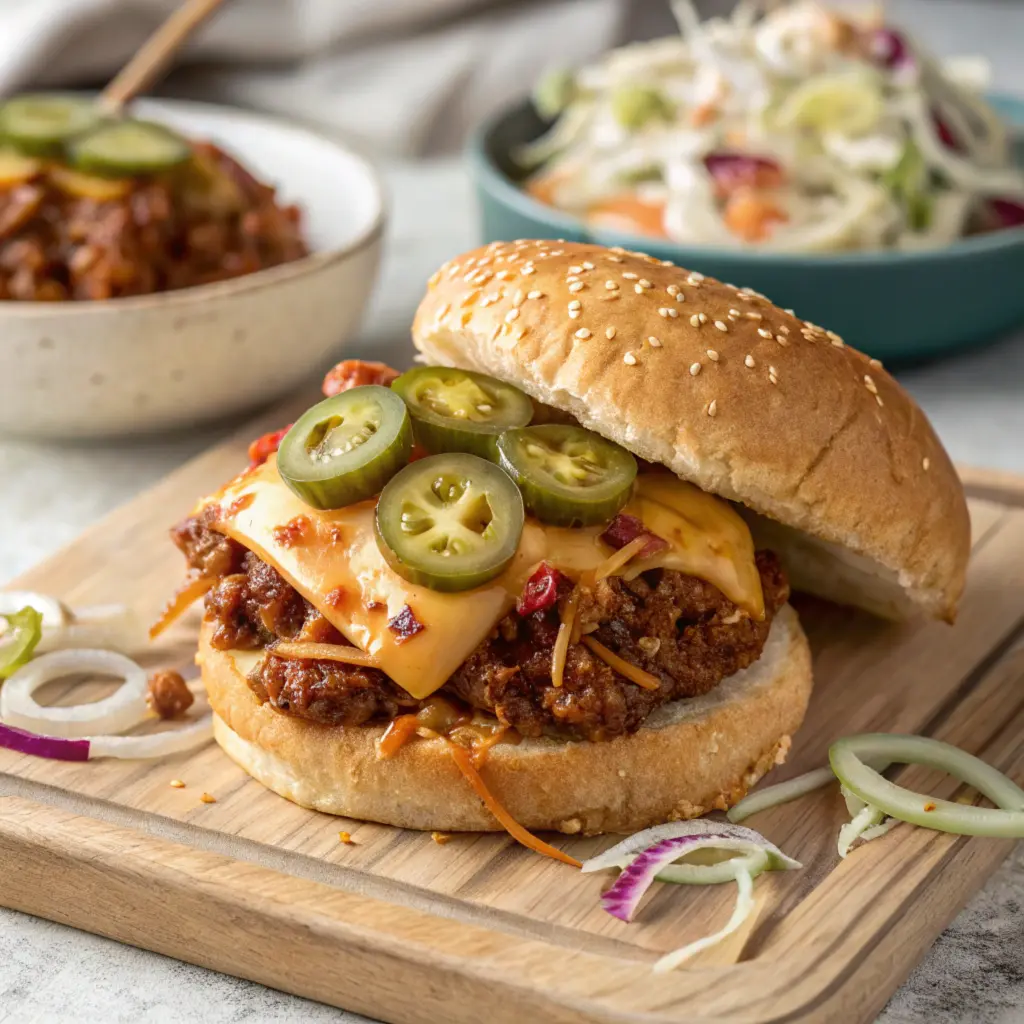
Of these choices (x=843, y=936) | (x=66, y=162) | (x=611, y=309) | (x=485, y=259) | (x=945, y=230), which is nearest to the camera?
(x=843, y=936)

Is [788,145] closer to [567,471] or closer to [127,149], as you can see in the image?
[127,149]

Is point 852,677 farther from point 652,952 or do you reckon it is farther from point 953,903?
point 652,952

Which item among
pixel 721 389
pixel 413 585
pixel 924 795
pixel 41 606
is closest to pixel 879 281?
pixel 721 389

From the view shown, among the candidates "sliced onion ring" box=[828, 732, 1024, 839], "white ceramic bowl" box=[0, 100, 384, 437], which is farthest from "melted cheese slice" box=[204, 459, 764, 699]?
"white ceramic bowl" box=[0, 100, 384, 437]

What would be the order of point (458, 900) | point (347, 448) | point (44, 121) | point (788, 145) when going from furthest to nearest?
point (788, 145) → point (44, 121) → point (347, 448) → point (458, 900)

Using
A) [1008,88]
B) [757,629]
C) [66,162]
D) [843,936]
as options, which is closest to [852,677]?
[757,629]
